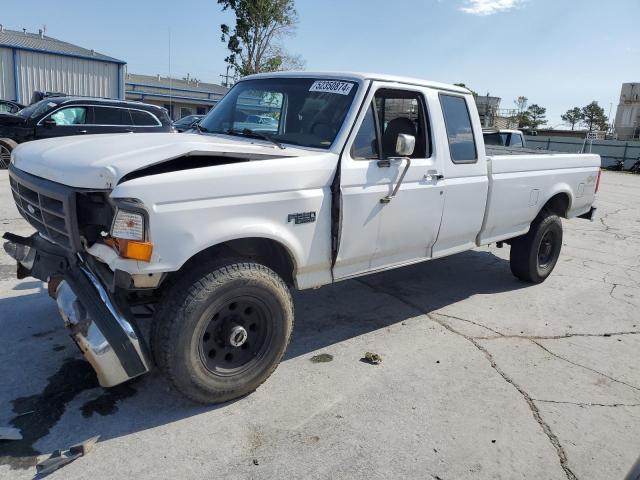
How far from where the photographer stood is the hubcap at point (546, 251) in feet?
20.2

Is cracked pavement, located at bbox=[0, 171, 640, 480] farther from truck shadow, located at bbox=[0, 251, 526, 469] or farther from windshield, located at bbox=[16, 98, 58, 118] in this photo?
windshield, located at bbox=[16, 98, 58, 118]

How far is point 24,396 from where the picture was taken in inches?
126

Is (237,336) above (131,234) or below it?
below

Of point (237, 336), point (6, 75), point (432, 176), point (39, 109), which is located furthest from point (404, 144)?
point (6, 75)

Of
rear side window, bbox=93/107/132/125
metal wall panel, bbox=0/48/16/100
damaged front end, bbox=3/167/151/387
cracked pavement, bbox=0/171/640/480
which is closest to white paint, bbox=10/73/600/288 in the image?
damaged front end, bbox=3/167/151/387

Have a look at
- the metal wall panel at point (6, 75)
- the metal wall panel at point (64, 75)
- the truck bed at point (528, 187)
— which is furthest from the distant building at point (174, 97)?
the truck bed at point (528, 187)

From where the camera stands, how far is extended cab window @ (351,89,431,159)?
3.80 metres

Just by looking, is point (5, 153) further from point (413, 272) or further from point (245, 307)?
point (245, 307)

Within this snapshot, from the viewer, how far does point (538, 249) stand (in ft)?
19.6

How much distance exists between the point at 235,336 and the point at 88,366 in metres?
1.19

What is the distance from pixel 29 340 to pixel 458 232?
366cm

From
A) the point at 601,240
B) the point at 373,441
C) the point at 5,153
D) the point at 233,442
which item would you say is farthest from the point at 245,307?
the point at 5,153

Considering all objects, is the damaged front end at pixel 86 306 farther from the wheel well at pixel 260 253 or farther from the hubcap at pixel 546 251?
the hubcap at pixel 546 251

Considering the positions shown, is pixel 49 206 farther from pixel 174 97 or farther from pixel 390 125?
pixel 174 97
